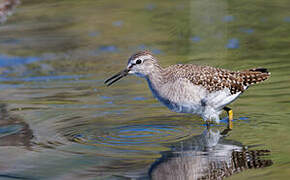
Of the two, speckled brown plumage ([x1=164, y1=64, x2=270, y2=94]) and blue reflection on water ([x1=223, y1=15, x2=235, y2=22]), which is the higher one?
blue reflection on water ([x1=223, y1=15, x2=235, y2=22])

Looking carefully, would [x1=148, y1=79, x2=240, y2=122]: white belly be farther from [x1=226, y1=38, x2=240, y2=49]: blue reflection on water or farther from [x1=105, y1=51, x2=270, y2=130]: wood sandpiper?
[x1=226, y1=38, x2=240, y2=49]: blue reflection on water

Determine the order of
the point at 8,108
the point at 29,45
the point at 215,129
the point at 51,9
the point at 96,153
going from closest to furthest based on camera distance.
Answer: the point at 96,153
the point at 215,129
the point at 8,108
the point at 29,45
the point at 51,9

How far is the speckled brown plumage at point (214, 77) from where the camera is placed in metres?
Answer: 8.67

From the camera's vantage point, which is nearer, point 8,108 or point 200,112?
point 200,112

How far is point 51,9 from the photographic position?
1858cm

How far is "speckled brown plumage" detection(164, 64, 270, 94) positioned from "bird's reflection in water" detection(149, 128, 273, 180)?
1056mm

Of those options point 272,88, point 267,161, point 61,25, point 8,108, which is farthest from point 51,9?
point 267,161

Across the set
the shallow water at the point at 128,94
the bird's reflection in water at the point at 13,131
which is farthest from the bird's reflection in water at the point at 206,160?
the bird's reflection in water at the point at 13,131

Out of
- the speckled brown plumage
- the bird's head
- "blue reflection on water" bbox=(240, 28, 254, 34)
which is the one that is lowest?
the speckled brown plumage

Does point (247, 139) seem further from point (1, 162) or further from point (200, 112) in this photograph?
point (1, 162)

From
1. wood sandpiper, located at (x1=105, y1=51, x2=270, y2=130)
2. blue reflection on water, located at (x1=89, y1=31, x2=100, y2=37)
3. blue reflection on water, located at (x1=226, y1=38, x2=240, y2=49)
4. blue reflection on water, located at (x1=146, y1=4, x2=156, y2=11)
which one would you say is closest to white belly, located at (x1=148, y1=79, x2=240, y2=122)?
wood sandpiper, located at (x1=105, y1=51, x2=270, y2=130)

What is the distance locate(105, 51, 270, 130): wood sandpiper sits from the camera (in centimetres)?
855

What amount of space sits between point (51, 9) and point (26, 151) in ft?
37.1

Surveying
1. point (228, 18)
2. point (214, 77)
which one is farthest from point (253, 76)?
point (228, 18)
